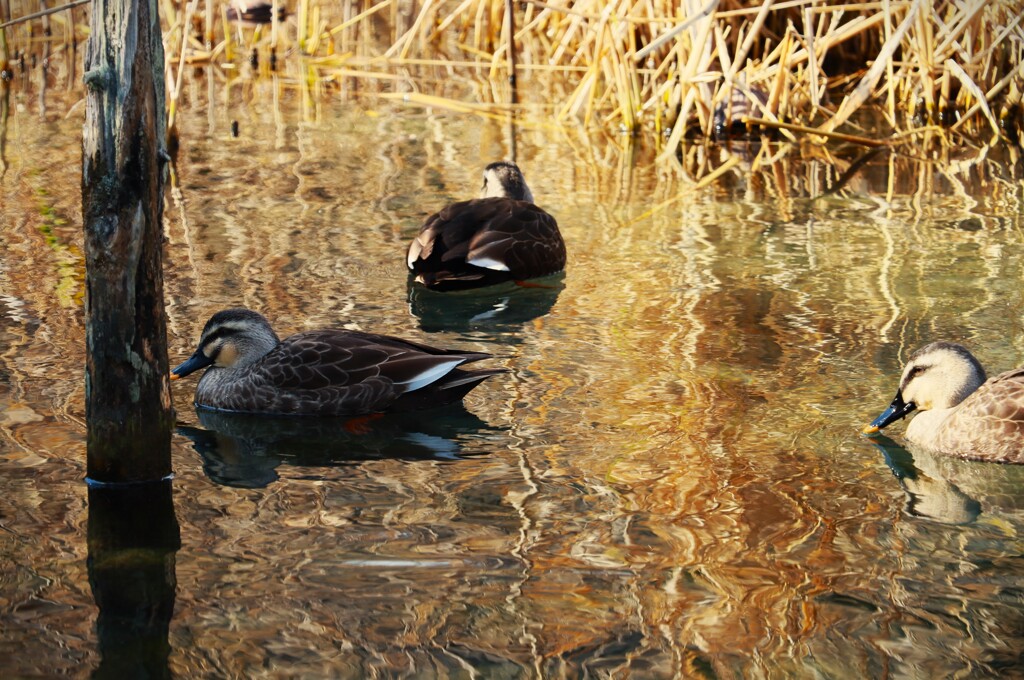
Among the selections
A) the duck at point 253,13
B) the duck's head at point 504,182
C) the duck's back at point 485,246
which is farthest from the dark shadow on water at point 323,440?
the duck at point 253,13

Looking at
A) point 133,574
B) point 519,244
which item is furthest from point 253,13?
point 133,574

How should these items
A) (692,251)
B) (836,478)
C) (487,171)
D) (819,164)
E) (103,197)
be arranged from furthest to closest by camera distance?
(819,164)
(487,171)
(692,251)
(836,478)
(103,197)

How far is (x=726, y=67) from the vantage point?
11555mm

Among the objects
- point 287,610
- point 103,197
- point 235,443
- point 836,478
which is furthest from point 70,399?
point 836,478

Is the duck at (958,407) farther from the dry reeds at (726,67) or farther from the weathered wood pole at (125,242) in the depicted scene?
the dry reeds at (726,67)

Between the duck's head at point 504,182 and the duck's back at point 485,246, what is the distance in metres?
0.75

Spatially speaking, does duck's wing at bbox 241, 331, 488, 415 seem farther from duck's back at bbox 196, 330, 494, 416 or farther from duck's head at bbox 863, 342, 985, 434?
duck's head at bbox 863, 342, 985, 434

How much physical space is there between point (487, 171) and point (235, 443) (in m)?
4.11

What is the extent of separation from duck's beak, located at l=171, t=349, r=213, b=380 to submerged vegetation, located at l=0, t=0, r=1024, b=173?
502 centimetres

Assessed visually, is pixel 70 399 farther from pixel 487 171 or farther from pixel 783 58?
pixel 783 58

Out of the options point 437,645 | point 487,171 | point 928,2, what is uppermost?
point 928,2

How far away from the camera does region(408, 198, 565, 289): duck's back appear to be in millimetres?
8219

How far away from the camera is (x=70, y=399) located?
6223 millimetres

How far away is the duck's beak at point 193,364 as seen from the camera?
259 inches
